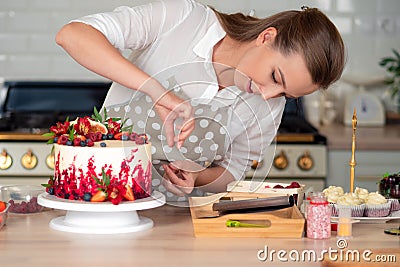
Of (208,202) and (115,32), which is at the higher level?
(115,32)

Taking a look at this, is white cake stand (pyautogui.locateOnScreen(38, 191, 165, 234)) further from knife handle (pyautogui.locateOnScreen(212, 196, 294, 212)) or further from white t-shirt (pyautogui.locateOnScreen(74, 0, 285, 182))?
white t-shirt (pyautogui.locateOnScreen(74, 0, 285, 182))

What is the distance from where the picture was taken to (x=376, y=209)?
192cm

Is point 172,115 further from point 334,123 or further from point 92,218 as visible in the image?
point 334,123

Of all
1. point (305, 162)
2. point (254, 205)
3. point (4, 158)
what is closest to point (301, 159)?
point (305, 162)

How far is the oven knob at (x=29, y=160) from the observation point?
326cm

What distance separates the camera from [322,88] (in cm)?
199

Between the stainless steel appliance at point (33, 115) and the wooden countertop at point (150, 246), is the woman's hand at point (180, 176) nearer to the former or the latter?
the wooden countertop at point (150, 246)

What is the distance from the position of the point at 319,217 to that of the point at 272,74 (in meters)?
0.38

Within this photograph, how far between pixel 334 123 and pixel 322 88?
1.97 meters

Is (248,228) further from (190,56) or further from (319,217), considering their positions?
(190,56)

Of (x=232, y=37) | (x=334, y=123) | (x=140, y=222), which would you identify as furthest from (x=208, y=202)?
(x=334, y=123)

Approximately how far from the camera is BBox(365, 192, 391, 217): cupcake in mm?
1918

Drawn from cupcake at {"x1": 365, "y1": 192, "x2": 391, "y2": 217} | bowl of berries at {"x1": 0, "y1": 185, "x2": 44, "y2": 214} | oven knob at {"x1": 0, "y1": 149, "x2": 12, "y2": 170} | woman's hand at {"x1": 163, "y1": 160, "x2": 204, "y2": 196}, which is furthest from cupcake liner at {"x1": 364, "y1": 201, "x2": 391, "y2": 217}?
oven knob at {"x1": 0, "y1": 149, "x2": 12, "y2": 170}

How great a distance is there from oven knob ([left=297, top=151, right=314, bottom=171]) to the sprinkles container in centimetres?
153
